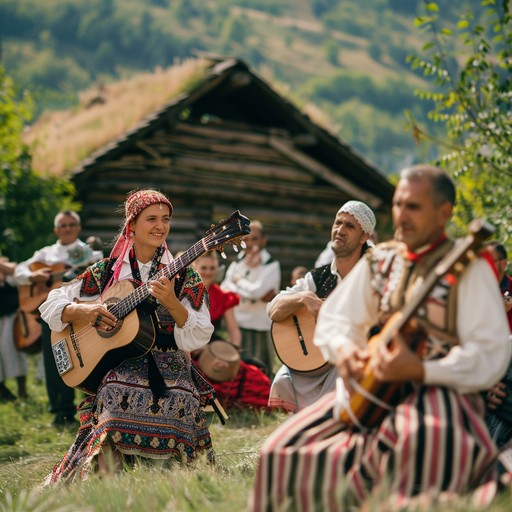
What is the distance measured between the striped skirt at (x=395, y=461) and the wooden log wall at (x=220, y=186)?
1165 cm

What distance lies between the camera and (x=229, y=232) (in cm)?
576

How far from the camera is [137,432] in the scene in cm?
571

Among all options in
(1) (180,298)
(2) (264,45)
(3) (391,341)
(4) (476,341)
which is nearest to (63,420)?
(1) (180,298)

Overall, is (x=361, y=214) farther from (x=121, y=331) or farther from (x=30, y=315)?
(x=30, y=315)

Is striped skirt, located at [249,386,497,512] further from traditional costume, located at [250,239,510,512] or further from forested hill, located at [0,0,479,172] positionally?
forested hill, located at [0,0,479,172]

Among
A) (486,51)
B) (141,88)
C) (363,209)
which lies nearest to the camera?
(363,209)

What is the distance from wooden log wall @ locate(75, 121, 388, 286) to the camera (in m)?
15.9

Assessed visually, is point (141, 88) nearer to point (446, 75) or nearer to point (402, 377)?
point (446, 75)

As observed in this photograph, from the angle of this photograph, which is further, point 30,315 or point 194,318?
point 30,315

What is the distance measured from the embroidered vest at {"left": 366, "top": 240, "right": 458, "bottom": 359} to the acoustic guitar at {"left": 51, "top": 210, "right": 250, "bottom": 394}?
1785 mm

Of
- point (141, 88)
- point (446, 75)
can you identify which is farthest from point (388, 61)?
→ point (446, 75)

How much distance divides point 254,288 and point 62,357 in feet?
15.9

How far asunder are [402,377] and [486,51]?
209 inches

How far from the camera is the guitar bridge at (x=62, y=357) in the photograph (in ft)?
19.9
